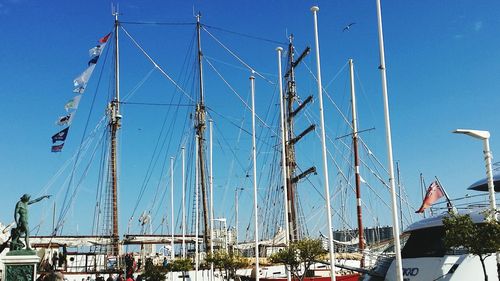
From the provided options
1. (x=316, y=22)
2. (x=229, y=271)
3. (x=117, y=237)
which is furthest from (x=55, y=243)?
(x=316, y=22)

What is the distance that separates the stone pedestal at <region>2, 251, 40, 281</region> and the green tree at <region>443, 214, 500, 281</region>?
15.6 metres

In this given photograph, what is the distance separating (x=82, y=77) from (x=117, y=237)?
14346 millimetres

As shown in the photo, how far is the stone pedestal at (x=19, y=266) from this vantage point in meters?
21.3

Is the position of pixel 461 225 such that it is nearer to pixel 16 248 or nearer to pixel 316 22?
pixel 316 22

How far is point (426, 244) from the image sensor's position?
21.5 meters

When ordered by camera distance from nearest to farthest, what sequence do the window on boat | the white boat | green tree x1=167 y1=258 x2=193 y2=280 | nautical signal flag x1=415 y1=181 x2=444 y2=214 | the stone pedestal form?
the white boat, the window on boat, the stone pedestal, nautical signal flag x1=415 y1=181 x2=444 y2=214, green tree x1=167 y1=258 x2=193 y2=280

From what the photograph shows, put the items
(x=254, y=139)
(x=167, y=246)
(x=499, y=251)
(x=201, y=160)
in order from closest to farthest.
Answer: (x=499, y=251) < (x=254, y=139) < (x=201, y=160) < (x=167, y=246)

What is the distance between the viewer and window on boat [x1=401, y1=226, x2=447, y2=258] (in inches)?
816

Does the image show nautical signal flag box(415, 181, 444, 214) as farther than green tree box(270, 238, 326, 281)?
No

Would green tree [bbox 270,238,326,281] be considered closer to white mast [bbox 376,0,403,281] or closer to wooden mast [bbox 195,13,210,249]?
white mast [bbox 376,0,403,281]

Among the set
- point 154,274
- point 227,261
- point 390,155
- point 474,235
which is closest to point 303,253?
point 390,155

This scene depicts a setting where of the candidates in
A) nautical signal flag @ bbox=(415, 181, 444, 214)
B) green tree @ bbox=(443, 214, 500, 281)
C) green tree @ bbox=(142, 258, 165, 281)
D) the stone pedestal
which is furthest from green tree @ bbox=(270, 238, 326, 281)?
green tree @ bbox=(142, 258, 165, 281)

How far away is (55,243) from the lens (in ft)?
156

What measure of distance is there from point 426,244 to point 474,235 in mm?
4267
